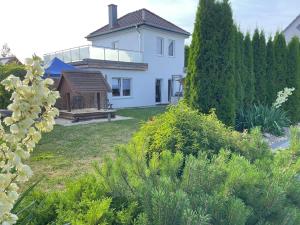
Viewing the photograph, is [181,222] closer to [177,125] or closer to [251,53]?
[177,125]

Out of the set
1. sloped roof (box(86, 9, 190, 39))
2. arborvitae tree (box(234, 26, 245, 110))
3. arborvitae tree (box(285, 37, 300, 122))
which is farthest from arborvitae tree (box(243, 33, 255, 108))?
sloped roof (box(86, 9, 190, 39))

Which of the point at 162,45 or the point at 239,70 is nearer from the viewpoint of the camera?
the point at 239,70

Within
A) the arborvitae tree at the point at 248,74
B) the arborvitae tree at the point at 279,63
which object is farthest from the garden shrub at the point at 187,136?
the arborvitae tree at the point at 279,63

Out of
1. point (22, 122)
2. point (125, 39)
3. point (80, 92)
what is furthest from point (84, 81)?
point (22, 122)

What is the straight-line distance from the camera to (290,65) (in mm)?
11766

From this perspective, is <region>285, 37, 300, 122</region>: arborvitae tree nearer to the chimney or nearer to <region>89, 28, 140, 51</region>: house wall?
<region>89, 28, 140, 51</region>: house wall

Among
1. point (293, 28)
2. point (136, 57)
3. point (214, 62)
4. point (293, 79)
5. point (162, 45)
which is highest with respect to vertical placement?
point (293, 28)

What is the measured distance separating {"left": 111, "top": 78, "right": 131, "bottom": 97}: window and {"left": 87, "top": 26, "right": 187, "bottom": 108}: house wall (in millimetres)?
307

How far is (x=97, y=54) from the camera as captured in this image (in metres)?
18.5

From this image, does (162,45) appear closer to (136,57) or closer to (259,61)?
(136,57)

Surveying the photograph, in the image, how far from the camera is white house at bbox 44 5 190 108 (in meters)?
18.9

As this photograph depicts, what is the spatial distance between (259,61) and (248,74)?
3.96 feet

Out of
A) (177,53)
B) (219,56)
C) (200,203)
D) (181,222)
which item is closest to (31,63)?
(181,222)

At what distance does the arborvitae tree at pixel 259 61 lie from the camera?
1058 centimetres
